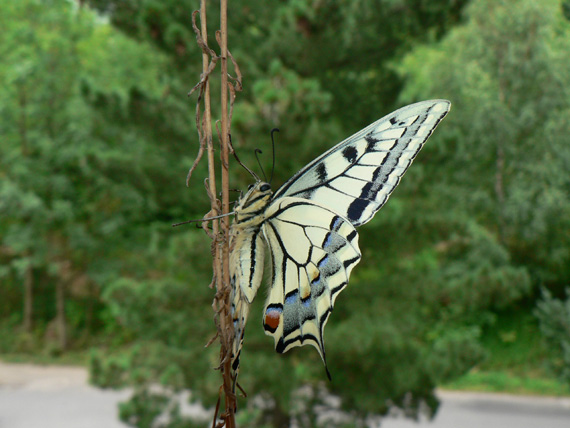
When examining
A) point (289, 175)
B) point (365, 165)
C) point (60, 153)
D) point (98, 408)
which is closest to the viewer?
point (365, 165)

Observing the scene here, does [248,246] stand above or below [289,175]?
below

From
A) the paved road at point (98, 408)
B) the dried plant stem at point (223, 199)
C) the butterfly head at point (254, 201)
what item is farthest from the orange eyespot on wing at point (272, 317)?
the paved road at point (98, 408)

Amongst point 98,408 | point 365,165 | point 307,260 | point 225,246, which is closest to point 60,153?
point 98,408

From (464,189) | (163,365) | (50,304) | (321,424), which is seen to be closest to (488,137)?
(464,189)

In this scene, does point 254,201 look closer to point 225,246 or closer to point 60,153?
point 225,246

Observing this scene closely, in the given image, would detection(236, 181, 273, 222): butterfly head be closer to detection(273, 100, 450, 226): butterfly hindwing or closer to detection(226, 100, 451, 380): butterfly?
detection(226, 100, 451, 380): butterfly

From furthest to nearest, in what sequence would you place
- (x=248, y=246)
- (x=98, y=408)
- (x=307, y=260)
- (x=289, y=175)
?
(x=98, y=408) < (x=289, y=175) < (x=307, y=260) < (x=248, y=246)

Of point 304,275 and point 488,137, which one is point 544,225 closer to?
point 488,137

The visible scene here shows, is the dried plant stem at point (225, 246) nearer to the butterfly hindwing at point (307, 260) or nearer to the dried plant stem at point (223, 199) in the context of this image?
the dried plant stem at point (223, 199)
